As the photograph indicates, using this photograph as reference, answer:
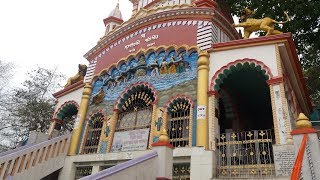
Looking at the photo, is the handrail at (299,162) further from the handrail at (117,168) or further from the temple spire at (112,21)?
the temple spire at (112,21)

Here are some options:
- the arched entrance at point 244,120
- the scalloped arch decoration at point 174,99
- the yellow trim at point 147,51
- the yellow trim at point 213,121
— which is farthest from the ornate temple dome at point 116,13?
the yellow trim at point 213,121

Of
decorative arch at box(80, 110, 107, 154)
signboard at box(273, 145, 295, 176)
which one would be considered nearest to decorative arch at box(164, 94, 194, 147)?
signboard at box(273, 145, 295, 176)

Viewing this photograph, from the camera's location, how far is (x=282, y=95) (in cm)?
876

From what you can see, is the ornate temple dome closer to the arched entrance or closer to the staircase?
the staircase

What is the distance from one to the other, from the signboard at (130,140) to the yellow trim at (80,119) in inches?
77.5

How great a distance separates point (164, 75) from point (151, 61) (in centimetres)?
105

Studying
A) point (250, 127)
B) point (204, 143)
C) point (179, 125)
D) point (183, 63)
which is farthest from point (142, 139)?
point (250, 127)

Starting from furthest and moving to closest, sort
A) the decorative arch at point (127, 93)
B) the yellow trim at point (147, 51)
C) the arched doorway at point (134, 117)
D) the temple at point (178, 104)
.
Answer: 1. the decorative arch at point (127, 93)
2. the yellow trim at point (147, 51)
3. the arched doorway at point (134, 117)
4. the temple at point (178, 104)

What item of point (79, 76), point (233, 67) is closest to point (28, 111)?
point (79, 76)

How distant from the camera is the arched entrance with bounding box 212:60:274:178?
841cm

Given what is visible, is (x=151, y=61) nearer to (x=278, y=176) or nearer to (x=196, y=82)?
(x=196, y=82)

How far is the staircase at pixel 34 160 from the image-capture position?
365 inches

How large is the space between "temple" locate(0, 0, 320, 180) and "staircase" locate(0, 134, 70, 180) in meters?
0.04

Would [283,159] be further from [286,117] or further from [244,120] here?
[244,120]
